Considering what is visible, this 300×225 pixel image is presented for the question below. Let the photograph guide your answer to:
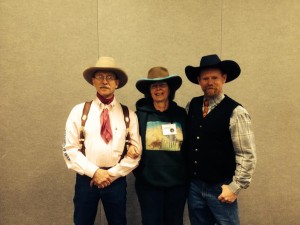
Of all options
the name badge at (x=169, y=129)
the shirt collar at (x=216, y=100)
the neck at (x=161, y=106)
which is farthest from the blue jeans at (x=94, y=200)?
the shirt collar at (x=216, y=100)

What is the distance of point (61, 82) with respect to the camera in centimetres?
242

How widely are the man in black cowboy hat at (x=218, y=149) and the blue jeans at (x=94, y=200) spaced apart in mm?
522

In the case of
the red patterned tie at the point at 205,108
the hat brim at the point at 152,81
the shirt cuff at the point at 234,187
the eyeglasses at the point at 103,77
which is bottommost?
the shirt cuff at the point at 234,187

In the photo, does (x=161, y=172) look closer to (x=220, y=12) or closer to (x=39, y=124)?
(x=39, y=124)

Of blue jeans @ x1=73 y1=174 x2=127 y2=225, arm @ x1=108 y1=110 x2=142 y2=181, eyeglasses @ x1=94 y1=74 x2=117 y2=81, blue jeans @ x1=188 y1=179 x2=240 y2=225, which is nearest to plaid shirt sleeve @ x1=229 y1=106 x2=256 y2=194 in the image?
blue jeans @ x1=188 y1=179 x2=240 y2=225

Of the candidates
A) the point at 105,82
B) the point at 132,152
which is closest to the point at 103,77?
the point at 105,82

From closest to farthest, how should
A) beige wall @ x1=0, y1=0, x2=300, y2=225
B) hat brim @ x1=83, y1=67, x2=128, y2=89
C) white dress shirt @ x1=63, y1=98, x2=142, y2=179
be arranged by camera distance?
white dress shirt @ x1=63, y1=98, x2=142, y2=179 → hat brim @ x1=83, y1=67, x2=128, y2=89 → beige wall @ x1=0, y1=0, x2=300, y2=225

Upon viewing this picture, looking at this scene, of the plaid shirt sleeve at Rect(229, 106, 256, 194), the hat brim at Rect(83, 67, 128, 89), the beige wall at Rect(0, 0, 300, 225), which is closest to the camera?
the plaid shirt sleeve at Rect(229, 106, 256, 194)

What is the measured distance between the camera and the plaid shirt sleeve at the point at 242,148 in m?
1.61

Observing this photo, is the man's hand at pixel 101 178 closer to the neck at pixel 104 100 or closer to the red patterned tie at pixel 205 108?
the neck at pixel 104 100

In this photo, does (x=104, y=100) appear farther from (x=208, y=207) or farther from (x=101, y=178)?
(x=208, y=207)

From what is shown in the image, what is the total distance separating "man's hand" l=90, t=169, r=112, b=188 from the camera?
1686 mm

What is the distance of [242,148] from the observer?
64.1 inches

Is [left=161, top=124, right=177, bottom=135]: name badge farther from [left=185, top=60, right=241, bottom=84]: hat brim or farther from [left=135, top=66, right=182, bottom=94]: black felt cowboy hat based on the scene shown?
[left=185, top=60, right=241, bottom=84]: hat brim
